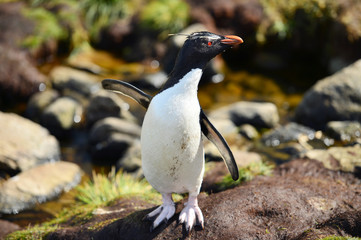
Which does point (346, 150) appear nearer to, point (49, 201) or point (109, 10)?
point (49, 201)

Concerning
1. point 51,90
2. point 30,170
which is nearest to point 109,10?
point 51,90

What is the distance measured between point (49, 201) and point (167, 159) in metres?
3.65

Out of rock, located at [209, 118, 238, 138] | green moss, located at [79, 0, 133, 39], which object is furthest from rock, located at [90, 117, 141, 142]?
green moss, located at [79, 0, 133, 39]

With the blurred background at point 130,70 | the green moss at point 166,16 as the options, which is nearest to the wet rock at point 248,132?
the blurred background at point 130,70

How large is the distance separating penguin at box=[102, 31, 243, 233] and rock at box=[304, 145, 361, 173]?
6.27ft

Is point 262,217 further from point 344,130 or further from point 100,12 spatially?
point 100,12

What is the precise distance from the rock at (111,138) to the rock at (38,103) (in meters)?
1.53

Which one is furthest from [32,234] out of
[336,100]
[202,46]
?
[336,100]

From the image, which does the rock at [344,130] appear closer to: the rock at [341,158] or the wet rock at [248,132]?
the wet rock at [248,132]

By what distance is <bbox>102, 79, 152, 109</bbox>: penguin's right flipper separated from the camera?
12.5 ft

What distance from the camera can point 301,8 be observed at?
1187cm

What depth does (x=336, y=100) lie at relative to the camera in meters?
8.13

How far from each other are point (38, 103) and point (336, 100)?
22.0 ft

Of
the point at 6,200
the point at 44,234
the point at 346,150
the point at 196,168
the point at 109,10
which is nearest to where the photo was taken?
the point at 196,168
